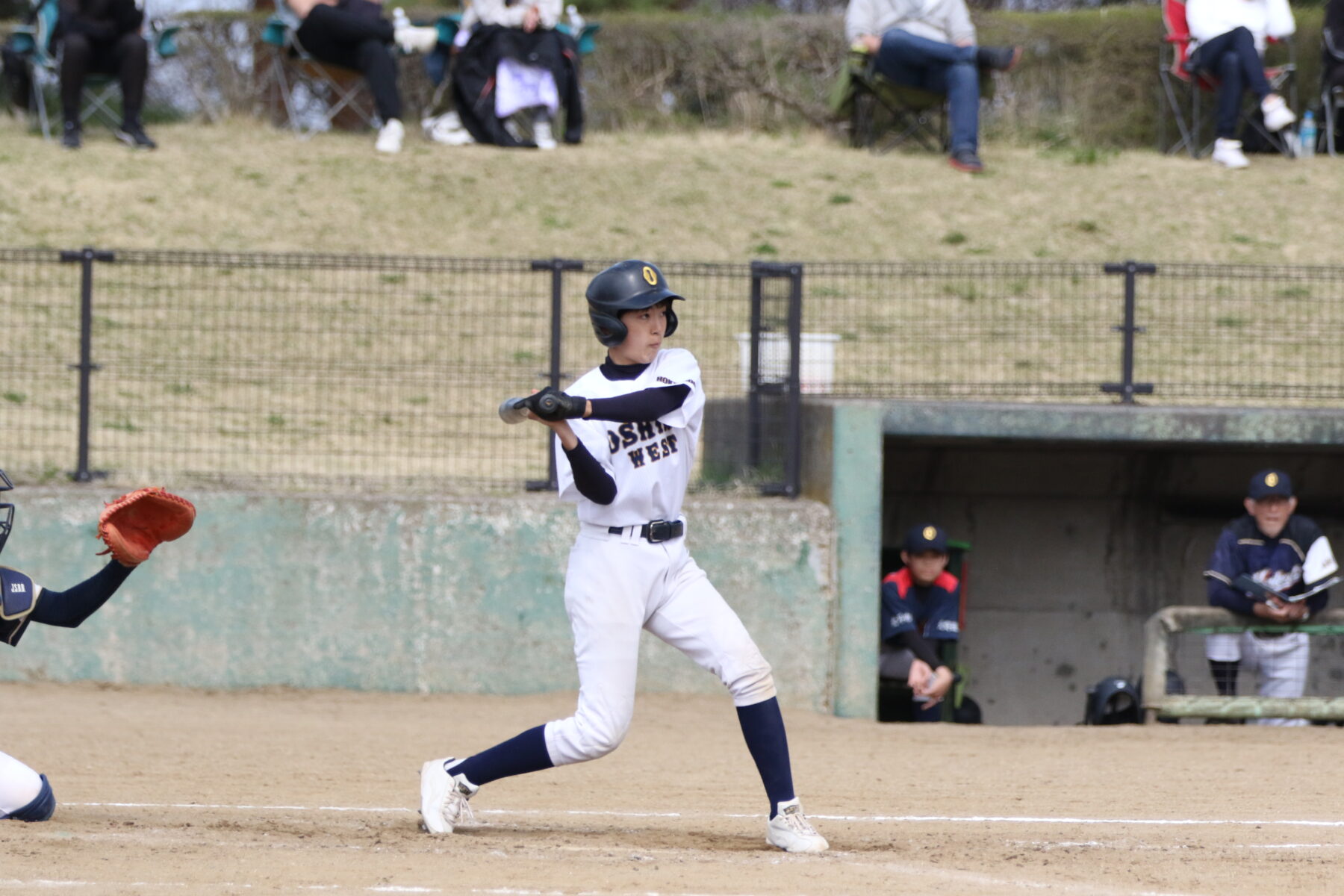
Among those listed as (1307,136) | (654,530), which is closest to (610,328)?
(654,530)

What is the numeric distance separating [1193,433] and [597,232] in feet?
23.1

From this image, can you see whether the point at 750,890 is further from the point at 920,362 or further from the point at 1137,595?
the point at 1137,595

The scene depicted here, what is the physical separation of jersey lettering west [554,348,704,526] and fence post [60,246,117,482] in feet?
16.6

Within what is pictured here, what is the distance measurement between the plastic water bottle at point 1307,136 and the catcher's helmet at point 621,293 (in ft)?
44.4

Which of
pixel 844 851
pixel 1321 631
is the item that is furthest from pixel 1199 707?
pixel 844 851

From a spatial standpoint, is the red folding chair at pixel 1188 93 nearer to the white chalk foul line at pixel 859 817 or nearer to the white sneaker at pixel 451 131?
the white sneaker at pixel 451 131

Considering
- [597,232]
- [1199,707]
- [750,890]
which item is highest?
[597,232]

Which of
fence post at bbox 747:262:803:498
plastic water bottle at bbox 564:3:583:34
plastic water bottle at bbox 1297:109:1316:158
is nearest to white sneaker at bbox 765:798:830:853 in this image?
fence post at bbox 747:262:803:498

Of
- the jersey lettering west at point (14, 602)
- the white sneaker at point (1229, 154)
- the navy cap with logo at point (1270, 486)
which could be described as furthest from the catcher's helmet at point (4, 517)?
the white sneaker at point (1229, 154)

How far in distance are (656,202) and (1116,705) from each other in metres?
8.06

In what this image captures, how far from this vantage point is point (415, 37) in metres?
15.5

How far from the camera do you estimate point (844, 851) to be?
15.9 ft

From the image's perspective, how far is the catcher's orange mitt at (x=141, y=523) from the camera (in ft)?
15.9

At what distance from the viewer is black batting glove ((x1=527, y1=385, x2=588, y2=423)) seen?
4355 millimetres
